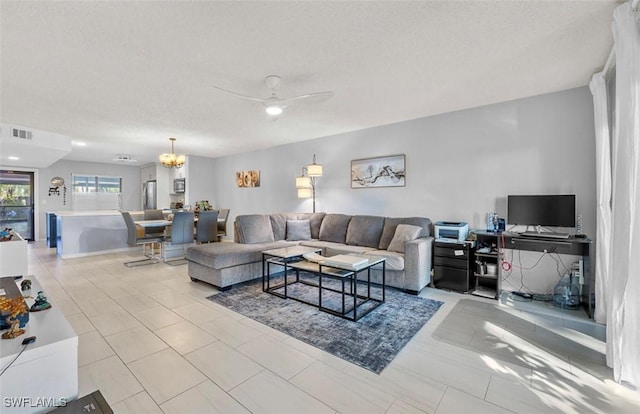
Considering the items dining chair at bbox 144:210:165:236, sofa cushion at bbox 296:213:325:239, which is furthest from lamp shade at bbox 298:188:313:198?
dining chair at bbox 144:210:165:236

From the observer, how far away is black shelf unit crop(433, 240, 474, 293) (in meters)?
3.63

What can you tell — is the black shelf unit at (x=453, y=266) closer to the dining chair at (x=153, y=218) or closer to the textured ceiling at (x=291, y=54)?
the textured ceiling at (x=291, y=54)

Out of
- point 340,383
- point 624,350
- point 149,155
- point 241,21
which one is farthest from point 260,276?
point 149,155

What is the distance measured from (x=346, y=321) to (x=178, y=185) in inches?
306

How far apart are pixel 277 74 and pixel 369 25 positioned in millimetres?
1127

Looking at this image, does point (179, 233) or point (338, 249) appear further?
point (179, 233)

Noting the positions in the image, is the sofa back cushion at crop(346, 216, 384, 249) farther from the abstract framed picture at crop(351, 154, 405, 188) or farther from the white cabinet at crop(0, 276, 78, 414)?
the white cabinet at crop(0, 276, 78, 414)

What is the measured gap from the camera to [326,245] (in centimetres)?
455

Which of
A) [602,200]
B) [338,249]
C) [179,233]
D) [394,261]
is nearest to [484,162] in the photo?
[602,200]

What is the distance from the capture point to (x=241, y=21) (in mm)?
2043

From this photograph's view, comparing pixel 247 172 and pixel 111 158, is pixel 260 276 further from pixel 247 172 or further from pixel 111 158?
pixel 111 158

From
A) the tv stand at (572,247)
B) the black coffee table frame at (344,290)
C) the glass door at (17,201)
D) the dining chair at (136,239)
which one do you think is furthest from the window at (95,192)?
the tv stand at (572,247)

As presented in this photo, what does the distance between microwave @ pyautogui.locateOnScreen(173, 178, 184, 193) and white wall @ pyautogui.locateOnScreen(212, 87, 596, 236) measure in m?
4.65

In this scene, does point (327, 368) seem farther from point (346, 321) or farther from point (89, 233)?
point (89, 233)
